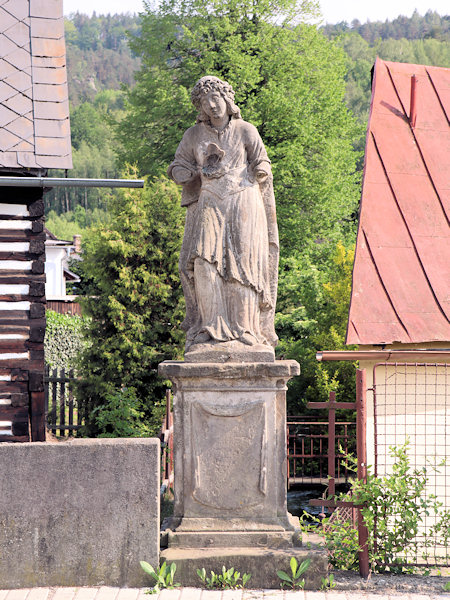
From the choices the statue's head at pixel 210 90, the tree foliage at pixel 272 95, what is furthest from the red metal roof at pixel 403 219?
the tree foliage at pixel 272 95

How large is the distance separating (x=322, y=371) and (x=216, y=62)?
9428 mm

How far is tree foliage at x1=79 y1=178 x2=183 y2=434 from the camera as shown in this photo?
42.8 ft

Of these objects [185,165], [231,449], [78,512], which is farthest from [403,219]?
[78,512]

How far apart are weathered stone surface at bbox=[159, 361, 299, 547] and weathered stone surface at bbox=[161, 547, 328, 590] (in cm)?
20

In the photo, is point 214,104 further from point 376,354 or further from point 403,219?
point 403,219

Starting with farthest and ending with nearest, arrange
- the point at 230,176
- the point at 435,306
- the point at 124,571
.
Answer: the point at 435,306 < the point at 230,176 < the point at 124,571

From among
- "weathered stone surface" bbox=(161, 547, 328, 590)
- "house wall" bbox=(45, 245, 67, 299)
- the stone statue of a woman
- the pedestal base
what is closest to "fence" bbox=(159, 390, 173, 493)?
the pedestal base

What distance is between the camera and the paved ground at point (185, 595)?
16.0 feet

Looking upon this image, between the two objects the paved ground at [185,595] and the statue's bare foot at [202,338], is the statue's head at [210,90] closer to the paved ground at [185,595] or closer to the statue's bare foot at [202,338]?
the statue's bare foot at [202,338]

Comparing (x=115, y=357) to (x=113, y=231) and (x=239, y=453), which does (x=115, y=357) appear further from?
(x=239, y=453)

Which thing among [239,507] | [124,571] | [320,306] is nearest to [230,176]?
[239,507]

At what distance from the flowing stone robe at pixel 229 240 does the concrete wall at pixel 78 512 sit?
0.95 meters

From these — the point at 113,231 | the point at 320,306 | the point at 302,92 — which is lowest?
the point at 320,306

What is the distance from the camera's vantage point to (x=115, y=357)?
1296cm
